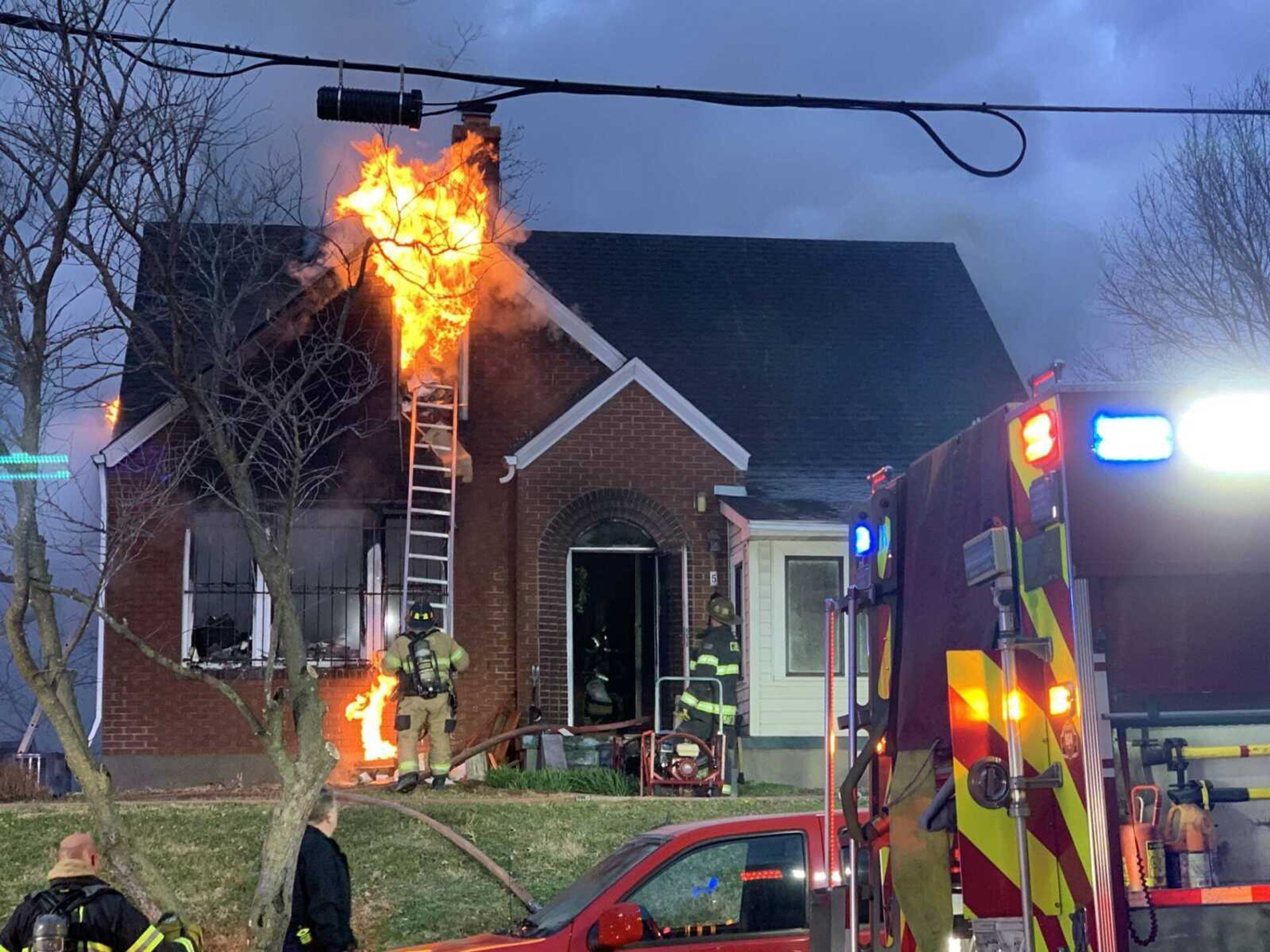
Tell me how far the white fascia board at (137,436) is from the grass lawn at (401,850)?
431cm

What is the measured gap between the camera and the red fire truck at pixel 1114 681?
438cm

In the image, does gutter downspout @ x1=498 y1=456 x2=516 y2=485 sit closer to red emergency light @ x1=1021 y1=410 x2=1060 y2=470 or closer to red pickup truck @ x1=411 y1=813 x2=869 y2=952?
red pickup truck @ x1=411 y1=813 x2=869 y2=952

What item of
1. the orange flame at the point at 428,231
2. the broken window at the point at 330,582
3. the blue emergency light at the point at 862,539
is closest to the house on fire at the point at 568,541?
the broken window at the point at 330,582

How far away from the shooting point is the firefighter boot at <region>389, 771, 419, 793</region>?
1437 centimetres

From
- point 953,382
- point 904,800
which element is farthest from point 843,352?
point 904,800

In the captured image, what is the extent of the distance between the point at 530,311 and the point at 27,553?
29.9 feet

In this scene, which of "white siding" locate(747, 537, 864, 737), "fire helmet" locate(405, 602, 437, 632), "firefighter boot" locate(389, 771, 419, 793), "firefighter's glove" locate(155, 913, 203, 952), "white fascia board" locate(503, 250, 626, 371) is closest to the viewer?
"firefighter's glove" locate(155, 913, 203, 952)

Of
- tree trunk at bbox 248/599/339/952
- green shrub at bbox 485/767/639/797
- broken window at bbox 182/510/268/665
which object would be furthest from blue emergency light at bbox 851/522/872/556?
broken window at bbox 182/510/268/665

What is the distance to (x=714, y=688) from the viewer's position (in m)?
16.2

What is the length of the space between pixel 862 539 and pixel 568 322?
480 inches

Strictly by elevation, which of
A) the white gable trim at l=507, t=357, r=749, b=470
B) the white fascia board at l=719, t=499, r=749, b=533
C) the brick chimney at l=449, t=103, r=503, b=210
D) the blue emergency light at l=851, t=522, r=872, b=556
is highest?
the brick chimney at l=449, t=103, r=503, b=210

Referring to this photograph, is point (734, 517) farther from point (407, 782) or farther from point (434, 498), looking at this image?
point (407, 782)

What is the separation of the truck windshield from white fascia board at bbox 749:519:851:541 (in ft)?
31.7

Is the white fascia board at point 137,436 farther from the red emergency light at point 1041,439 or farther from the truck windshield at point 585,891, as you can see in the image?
the red emergency light at point 1041,439
